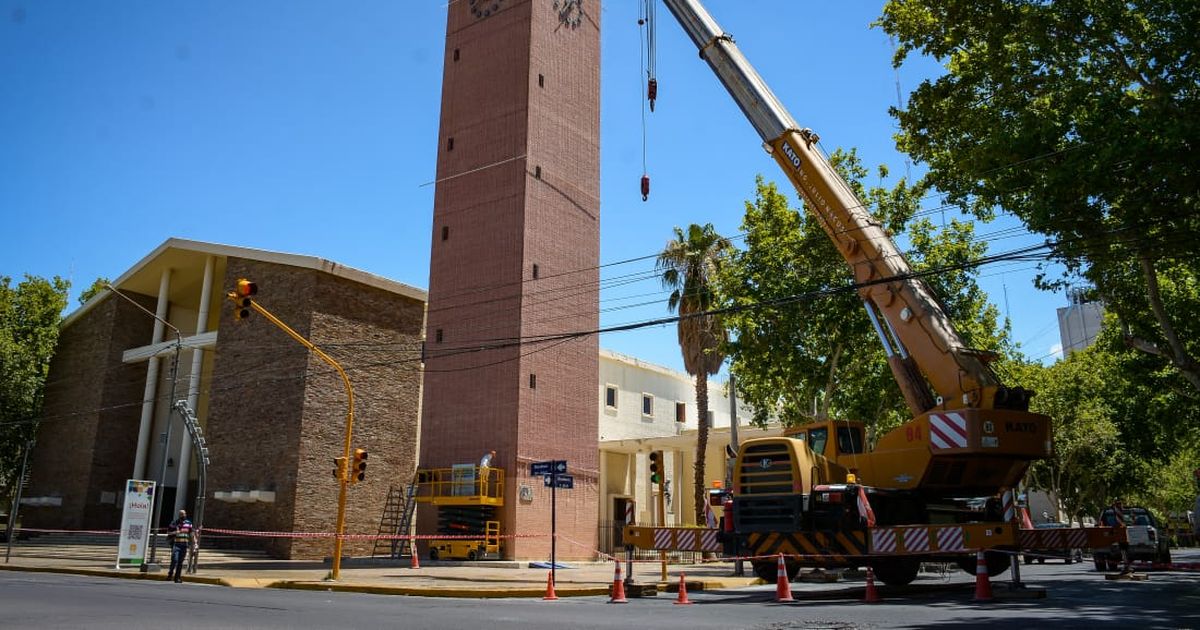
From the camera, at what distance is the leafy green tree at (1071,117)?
52.3 feet

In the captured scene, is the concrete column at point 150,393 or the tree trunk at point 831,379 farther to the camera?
the concrete column at point 150,393

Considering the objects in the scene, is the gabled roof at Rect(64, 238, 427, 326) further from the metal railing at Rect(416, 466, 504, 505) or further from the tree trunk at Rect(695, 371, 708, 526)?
the tree trunk at Rect(695, 371, 708, 526)

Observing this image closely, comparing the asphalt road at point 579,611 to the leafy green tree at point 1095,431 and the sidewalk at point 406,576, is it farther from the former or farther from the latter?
the leafy green tree at point 1095,431

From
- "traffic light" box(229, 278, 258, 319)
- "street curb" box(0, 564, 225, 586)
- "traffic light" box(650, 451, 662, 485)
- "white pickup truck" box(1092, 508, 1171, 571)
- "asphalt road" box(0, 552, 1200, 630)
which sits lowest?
"street curb" box(0, 564, 225, 586)

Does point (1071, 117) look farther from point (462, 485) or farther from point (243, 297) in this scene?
point (462, 485)

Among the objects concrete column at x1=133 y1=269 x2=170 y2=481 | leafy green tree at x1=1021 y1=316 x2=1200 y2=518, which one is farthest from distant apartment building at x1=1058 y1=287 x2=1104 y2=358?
concrete column at x1=133 y1=269 x2=170 y2=481

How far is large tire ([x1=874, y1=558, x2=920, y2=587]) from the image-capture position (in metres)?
16.0

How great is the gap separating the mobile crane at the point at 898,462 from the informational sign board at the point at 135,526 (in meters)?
14.5

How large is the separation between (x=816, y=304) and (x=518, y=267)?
1058 centimetres

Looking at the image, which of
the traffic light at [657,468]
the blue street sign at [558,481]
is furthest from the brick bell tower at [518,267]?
the traffic light at [657,468]

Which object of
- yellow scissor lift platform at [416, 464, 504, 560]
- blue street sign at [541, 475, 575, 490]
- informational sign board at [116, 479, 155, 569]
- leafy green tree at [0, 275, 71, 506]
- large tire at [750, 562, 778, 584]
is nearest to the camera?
large tire at [750, 562, 778, 584]

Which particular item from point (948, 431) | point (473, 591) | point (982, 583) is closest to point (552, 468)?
point (473, 591)

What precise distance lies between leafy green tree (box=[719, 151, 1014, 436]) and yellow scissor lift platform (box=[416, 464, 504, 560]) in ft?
33.3

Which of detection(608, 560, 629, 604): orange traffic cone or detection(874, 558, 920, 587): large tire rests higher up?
detection(874, 558, 920, 587): large tire
